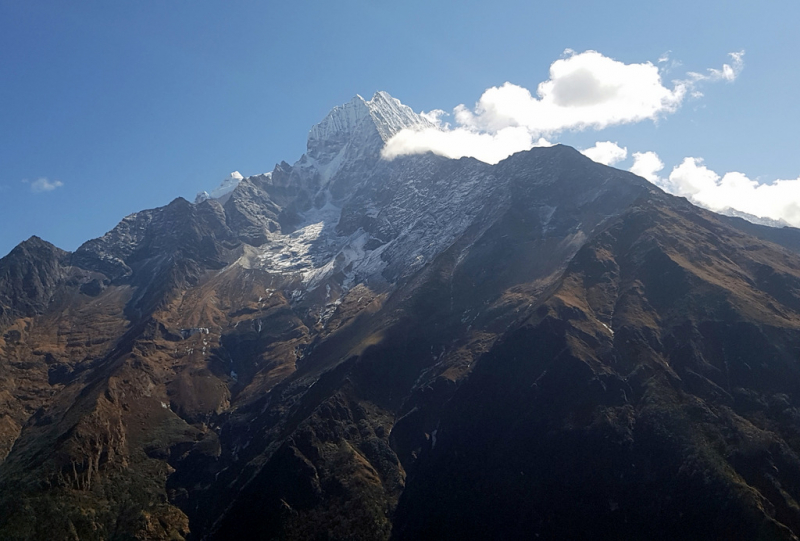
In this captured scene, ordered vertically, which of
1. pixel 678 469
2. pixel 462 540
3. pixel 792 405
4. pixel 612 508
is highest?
pixel 792 405

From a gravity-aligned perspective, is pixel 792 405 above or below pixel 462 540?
above

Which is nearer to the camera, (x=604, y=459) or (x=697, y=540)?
(x=697, y=540)

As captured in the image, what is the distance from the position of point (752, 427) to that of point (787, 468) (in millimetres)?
18148

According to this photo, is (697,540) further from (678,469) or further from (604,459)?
(604,459)

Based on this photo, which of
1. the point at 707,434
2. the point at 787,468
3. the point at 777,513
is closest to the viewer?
the point at 777,513

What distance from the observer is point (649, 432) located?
19975cm

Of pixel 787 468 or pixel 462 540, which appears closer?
pixel 787 468

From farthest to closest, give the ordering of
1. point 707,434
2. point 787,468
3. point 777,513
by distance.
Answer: point 707,434
point 787,468
point 777,513

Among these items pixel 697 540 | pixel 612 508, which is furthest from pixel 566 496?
pixel 697 540

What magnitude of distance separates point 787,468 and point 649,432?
40.1m

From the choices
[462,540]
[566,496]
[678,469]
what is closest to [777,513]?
[678,469]

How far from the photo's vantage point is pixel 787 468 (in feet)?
575

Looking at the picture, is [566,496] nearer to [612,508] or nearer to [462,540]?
[612,508]

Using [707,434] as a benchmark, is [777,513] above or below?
below
